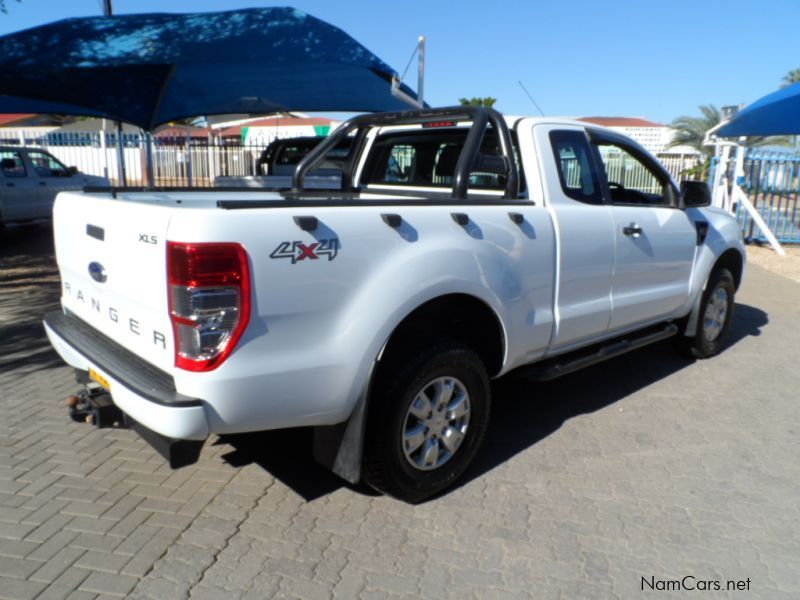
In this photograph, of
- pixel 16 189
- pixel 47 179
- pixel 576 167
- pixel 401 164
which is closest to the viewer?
pixel 576 167

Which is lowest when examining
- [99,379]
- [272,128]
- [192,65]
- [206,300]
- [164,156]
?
[164,156]

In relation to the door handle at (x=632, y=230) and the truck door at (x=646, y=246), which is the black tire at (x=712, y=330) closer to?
the truck door at (x=646, y=246)

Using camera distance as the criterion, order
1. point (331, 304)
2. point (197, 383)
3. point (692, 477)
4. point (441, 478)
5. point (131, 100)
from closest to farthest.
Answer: point (197, 383) → point (331, 304) → point (441, 478) → point (692, 477) → point (131, 100)

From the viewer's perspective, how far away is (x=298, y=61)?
29.9 feet

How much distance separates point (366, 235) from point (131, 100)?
30.4 feet

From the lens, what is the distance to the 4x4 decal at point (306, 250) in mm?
2658

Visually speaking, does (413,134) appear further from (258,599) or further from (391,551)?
(258,599)

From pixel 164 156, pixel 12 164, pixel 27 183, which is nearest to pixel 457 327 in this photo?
pixel 27 183

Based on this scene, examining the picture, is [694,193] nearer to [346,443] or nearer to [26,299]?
[346,443]

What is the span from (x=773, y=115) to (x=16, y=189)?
1420 centimetres

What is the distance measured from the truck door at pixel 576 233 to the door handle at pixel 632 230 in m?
0.17

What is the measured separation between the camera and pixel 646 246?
4707 millimetres

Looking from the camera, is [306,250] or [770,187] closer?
[306,250]

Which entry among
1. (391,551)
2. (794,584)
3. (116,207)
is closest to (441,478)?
(391,551)
